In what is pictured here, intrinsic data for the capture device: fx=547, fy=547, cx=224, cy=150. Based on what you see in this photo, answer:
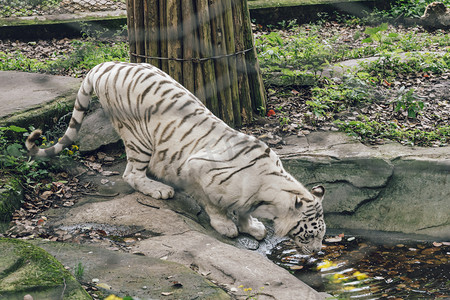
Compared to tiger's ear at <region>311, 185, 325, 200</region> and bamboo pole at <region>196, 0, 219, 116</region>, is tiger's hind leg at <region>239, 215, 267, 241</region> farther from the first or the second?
bamboo pole at <region>196, 0, 219, 116</region>

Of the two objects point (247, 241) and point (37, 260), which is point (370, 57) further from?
point (37, 260)

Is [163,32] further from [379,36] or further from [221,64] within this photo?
[379,36]

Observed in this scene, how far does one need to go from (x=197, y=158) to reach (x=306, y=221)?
2.50ft

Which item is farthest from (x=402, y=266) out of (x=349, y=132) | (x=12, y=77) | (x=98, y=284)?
(x=12, y=77)

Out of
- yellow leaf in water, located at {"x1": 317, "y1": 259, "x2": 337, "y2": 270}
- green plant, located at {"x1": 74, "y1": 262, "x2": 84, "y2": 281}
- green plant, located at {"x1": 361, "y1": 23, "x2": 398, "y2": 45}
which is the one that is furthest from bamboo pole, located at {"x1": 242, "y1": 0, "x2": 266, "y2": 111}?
green plant, located at {"x1": 74, "y1": 262, "x2": 84, "y2": 281}

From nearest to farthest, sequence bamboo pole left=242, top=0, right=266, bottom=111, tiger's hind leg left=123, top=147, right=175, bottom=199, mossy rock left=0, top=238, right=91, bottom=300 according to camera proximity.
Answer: mossy rock left=0, top=238, right=91, bottom=300
tiger's hind leg left=123, top=147, right=175, bottom=199
bamboo pole left=242, top=0, right=266, bottom=111

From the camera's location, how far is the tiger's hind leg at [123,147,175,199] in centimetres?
366

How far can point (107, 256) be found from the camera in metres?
2.61

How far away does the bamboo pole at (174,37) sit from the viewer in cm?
394

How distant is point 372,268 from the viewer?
3.16 m

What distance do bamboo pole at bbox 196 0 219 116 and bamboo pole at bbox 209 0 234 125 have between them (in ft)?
0.16

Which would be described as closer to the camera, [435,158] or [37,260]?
[37,260]

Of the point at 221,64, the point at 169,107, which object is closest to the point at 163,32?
the point at 221,64

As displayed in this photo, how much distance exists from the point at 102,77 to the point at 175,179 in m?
0.84
